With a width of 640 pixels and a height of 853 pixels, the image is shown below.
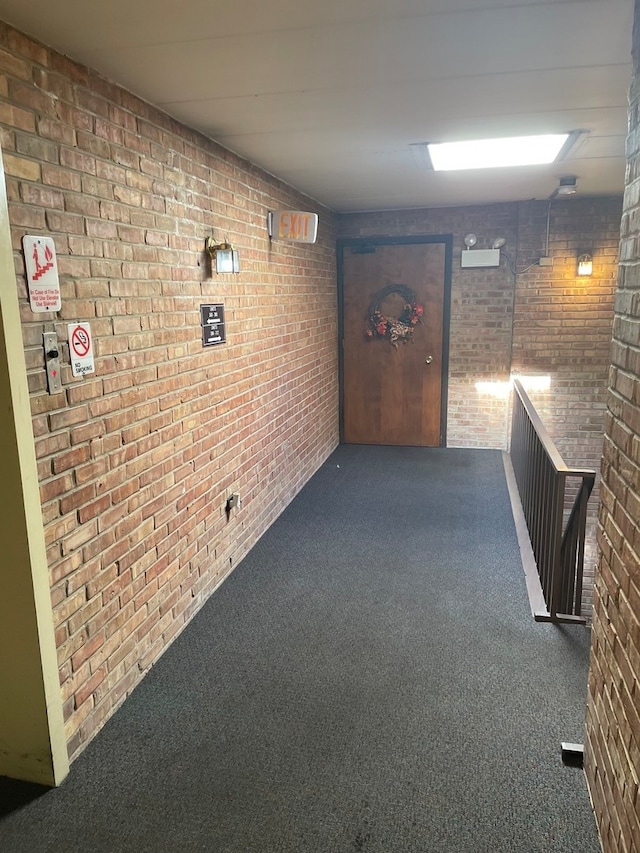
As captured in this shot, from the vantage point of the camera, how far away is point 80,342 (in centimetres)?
203

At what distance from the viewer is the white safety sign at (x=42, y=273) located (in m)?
1.80

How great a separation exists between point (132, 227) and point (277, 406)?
2099mm

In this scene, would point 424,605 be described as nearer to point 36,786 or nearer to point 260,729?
point 260,729

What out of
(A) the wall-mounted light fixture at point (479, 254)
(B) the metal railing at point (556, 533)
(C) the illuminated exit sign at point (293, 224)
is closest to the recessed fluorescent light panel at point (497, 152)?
(C) the illuminated exit sign at point (293, 224)

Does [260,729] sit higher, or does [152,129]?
[152,129]

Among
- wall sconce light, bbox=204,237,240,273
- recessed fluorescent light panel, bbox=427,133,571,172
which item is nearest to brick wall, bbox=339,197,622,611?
recessed fluorescent light panel, bbox=427,133,571,172

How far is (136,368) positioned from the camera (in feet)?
7.89

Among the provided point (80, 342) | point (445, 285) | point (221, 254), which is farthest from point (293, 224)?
point (445, 285)

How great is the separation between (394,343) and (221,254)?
3249 millimetres

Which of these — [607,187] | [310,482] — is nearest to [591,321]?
[607,187]

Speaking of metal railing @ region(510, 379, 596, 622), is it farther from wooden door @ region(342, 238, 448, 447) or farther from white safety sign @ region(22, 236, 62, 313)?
wooden door @ region(342, 238, 448, 447)

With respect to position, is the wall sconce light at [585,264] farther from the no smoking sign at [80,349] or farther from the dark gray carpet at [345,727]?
the no smoking sign at [80,349]

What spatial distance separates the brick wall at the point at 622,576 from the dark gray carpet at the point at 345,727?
293 mm

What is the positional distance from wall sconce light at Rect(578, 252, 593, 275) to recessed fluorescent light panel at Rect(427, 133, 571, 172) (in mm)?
2020
